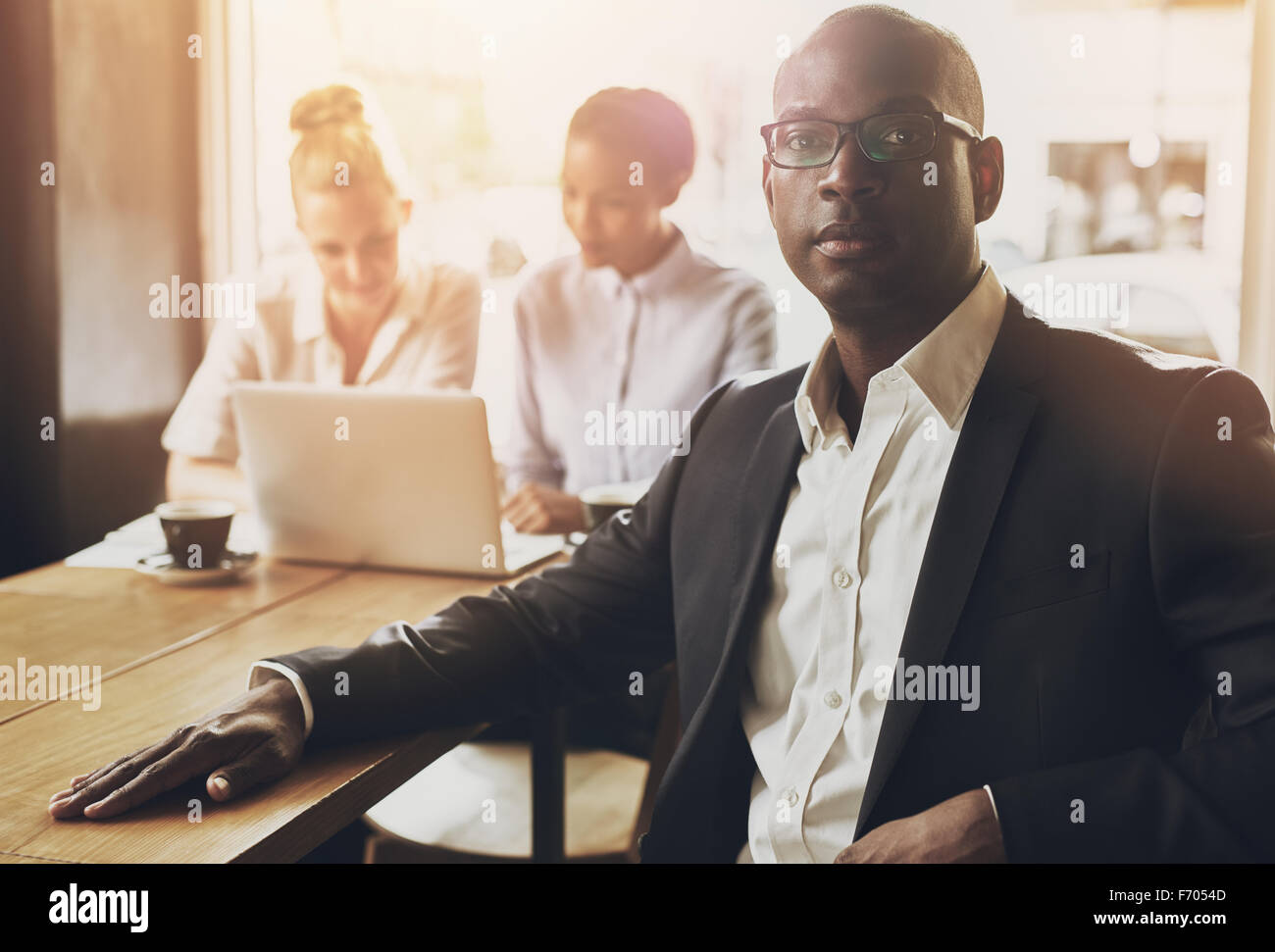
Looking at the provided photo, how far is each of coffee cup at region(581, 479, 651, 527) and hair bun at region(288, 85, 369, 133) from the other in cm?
169

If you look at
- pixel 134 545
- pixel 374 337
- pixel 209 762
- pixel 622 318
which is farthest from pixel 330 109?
pixel 209 762

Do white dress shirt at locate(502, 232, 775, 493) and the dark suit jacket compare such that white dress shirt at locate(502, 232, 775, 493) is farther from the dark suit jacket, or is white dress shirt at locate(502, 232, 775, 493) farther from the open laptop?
the dark suit jacket

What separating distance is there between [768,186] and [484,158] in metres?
2.41

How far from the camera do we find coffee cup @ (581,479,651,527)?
6.34ft

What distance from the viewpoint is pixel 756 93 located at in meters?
3.38

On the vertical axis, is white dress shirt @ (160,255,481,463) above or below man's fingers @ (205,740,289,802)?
above

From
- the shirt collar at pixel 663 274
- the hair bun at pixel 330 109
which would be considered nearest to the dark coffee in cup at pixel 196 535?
the shirt collar at pixel 663 274

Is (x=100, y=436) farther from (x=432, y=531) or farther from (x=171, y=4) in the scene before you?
(x=432, y=531)

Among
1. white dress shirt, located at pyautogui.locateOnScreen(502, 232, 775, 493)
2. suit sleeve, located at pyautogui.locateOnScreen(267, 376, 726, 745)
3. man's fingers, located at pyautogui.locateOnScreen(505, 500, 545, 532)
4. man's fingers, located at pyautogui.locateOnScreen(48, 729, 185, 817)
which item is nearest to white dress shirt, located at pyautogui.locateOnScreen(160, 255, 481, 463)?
white dress shirt, located at pyautogui.locateOnScreen(502, 232, 775, 493)

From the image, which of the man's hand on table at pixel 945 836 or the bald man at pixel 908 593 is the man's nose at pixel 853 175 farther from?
the man's hand on table at pixel 945 836

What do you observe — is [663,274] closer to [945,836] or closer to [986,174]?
[986,174]

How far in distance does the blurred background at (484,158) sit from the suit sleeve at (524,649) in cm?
157
